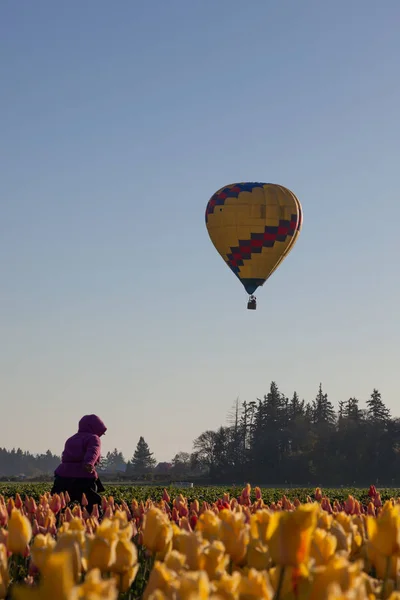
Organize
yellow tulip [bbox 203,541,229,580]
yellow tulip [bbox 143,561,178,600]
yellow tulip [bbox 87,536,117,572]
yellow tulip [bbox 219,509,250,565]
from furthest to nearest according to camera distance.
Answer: yellow tulip [bbox 219,509,250,565] → yellow tulip [bbox 87,536,117,572] → yellow tulip [bbox 203,541,229,580] → yellow tulip [bbox 143,561,178,600]

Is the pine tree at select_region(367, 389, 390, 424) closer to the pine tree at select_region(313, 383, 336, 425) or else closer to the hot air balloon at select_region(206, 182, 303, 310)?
the pine tree at select_region(313, 383, 336, 425)

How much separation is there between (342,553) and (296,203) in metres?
38.6

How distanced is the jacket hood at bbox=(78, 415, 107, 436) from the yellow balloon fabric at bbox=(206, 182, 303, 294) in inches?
1057

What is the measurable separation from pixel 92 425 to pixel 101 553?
422 inches

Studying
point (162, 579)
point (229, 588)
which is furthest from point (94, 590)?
point (162, 579)

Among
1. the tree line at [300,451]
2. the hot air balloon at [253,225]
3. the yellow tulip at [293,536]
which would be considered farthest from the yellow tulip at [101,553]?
the tree line at [300,451]

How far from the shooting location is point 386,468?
A: 281 ft

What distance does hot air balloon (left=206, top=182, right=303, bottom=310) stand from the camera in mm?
41250

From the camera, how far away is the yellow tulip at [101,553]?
4113 millimetres

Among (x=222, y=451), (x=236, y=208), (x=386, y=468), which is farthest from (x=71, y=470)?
(x=222, y=451)

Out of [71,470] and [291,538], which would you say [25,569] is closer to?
[291,538]

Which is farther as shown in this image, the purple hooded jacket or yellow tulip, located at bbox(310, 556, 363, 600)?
the purple hooded jacket

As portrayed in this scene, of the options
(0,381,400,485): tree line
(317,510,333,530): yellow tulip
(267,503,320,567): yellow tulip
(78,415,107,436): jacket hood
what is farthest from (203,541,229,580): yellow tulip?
(0,381,400,485): tree line

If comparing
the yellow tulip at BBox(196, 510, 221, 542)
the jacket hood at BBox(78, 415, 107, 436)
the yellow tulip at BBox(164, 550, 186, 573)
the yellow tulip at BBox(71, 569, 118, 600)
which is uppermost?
the jacket hood at BBox(78, 415, 107, 436)
